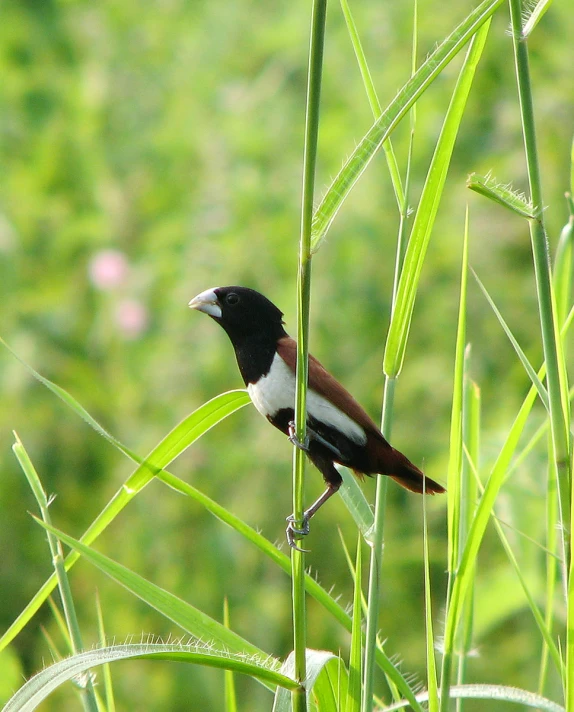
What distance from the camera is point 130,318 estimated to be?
3.66 metres

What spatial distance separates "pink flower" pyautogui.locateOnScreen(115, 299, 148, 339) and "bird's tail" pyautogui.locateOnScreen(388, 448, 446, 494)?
2173 mm

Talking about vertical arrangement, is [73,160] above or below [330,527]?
above

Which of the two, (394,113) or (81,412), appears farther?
(81,412)

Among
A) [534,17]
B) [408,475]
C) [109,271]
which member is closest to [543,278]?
[534,17]

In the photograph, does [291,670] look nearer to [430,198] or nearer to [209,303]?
[430,198]

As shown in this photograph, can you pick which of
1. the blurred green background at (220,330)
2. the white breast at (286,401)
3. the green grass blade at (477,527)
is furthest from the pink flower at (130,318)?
the green grass blade at (477,527)

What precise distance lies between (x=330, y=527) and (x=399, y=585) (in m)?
0.33

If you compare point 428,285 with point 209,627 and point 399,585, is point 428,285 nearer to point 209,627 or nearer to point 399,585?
point 399,585

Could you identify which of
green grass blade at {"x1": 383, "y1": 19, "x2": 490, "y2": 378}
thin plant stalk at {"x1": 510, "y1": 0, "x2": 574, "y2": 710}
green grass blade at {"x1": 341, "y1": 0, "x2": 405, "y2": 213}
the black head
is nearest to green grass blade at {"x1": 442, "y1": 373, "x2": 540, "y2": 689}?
thin plant stalk at {"x1": 510, "y1": 0, "x2": 574, "y2": 710}

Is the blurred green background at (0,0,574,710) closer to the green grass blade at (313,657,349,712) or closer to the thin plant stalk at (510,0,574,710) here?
the green grass blade at (313,657,349,712)

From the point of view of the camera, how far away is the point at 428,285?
358 centimetres

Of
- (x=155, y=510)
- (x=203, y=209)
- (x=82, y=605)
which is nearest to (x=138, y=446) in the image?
(x=155, y=510)

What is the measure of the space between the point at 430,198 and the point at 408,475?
0.65 m

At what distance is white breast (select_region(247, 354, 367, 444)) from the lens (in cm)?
150
